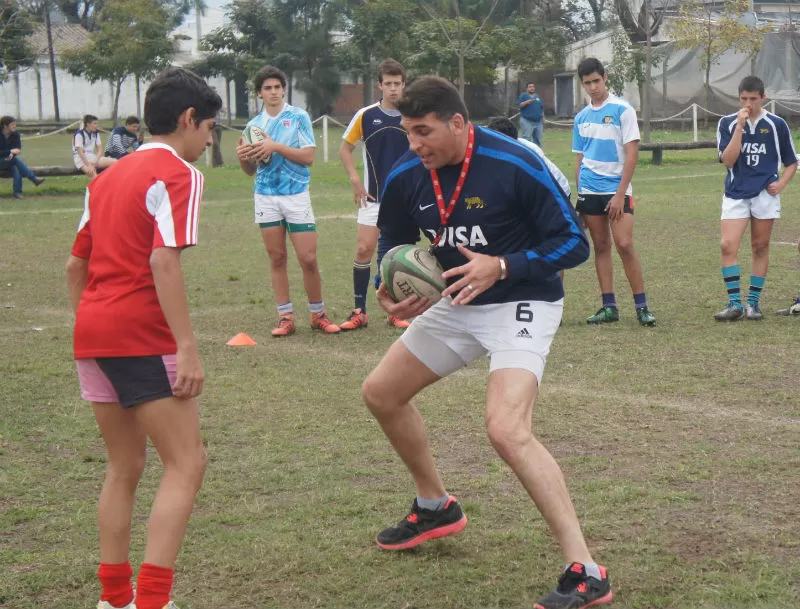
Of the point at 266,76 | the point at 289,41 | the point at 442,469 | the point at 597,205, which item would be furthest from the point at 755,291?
the point at 289,41

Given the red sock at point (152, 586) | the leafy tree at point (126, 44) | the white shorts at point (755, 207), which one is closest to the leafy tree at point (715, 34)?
the leafy tree at point (126, 44)

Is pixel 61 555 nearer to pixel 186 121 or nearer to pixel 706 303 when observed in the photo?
pixel 186 121

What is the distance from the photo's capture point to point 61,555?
16.1 feet

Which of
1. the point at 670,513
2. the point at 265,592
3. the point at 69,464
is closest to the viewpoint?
the point at 265,592

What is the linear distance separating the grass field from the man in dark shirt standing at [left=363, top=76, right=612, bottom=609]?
0.25 metres

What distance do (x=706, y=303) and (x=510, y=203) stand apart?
6758 mm

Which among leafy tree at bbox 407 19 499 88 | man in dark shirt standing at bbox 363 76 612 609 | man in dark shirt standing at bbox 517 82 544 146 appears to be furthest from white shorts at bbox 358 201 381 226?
leafy tree at bbox 407 19 499 88

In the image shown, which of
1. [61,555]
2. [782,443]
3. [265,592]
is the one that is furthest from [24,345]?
[782,443]

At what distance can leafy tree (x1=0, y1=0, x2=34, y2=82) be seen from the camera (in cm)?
3876

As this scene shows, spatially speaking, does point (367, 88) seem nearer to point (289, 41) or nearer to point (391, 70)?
point (289, 41)

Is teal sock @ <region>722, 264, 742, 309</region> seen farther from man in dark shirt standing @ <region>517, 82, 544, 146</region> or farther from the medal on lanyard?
man in dark shirt standing @ <region>517, 82, 544, 146</region>

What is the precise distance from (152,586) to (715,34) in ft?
146

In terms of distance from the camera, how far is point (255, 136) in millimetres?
9844

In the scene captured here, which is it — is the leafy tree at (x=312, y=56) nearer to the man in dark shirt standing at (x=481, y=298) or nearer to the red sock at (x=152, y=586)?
the man in dark shirt standing at (x=481, y=298)
